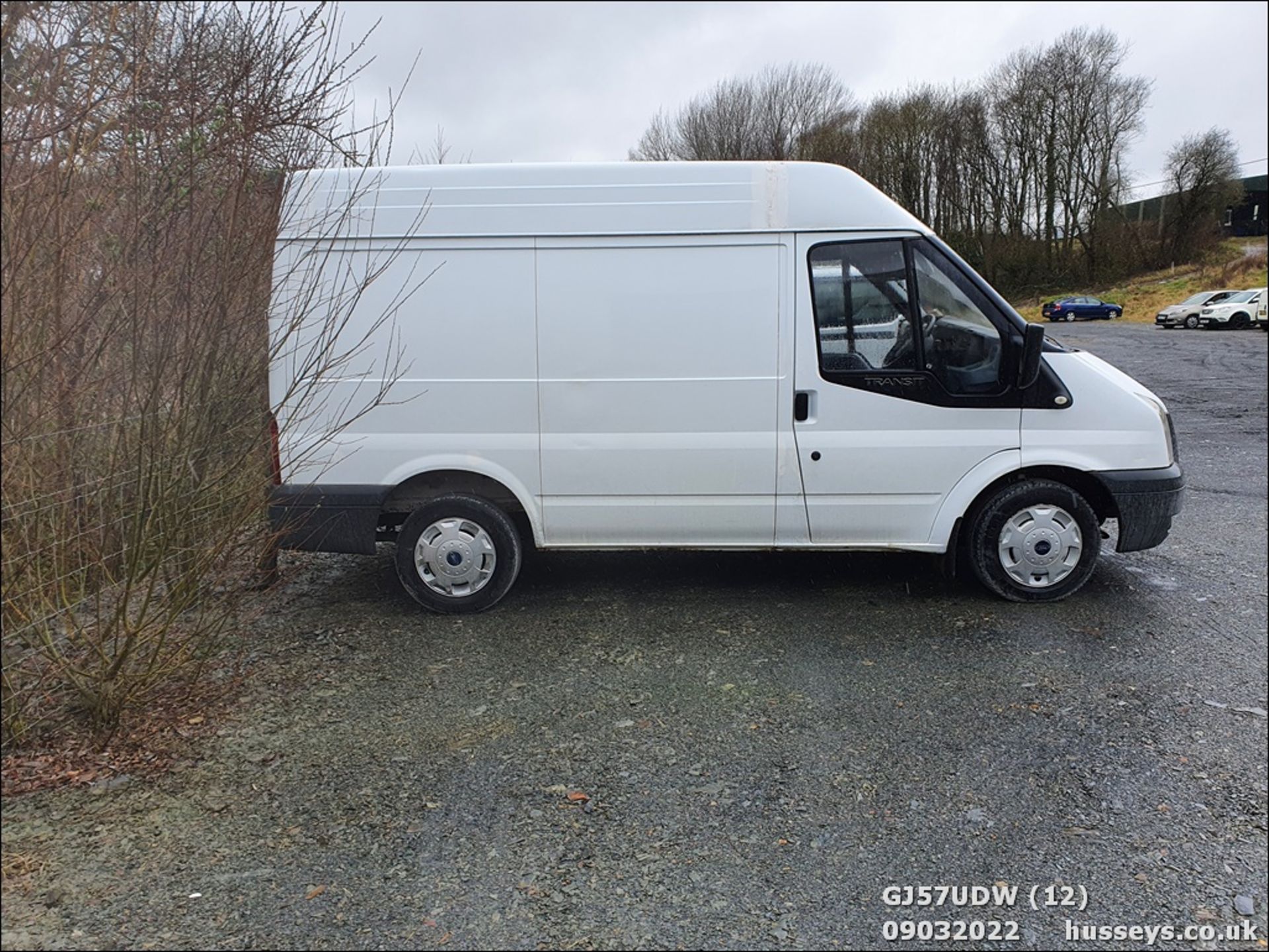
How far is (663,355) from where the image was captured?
4.48 metres

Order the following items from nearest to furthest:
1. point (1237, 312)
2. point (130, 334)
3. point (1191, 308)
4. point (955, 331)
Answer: point (130, 334), point (955, 331), point (1237, 312), point (1191, 308)

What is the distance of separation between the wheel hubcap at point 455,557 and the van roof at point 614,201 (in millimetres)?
1539

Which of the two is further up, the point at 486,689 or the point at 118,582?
the point at 118,582

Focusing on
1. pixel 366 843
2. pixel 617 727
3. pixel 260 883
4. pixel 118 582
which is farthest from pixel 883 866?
pixel 118 582

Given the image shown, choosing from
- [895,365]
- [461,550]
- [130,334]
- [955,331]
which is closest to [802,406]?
[895,365]

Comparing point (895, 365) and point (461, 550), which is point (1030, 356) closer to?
point (895, 365)

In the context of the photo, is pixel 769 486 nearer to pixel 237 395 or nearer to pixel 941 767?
pixel 941 767

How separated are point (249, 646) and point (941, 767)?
3272mm

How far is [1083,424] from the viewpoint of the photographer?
179 inches

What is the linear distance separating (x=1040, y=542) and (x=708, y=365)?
6.57 ft

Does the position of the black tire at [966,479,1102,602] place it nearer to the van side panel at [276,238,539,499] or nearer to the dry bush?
the van side panel at [276,238,539,499]

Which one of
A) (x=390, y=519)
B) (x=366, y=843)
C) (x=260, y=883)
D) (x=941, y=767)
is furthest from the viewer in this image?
(x=390, y=519)

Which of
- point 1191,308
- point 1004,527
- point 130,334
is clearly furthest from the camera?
point 1191,308

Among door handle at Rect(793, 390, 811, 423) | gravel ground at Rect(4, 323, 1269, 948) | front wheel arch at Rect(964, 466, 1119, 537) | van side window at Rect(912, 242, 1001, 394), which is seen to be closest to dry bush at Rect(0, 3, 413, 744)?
gravel ground at Rect(4, 323, 1269, 948)
